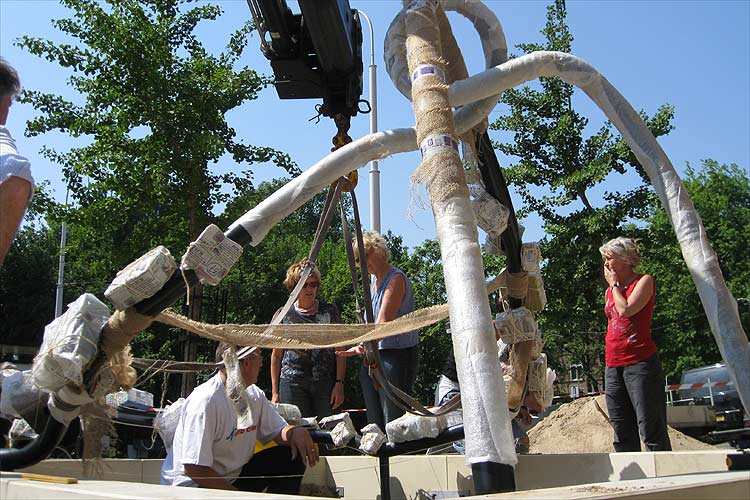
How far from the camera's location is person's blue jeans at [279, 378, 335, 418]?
5.02 m

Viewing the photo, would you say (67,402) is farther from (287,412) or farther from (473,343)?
(287,412)

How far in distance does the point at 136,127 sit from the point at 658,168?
400 inches

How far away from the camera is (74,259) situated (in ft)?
101

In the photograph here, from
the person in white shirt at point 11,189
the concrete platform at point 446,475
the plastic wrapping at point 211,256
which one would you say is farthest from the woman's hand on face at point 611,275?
the person in white shirt at point 11,189

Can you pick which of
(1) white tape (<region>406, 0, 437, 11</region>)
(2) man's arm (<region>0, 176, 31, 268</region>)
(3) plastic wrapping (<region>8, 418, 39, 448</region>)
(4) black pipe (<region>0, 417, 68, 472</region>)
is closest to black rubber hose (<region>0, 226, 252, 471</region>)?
(4) black pipe (<region>0, 417, 68, 472</region>)

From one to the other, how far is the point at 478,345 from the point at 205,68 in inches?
429

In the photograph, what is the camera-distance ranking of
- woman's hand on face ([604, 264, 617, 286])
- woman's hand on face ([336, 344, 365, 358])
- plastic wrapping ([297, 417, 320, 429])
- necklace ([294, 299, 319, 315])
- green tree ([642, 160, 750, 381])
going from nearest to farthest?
1. plastic wrapping ([297, 417, 320, 429])
2. woman's hand on face ([336, 344, 365, 358])
3. woman's hand on face ([604, 264, 617, 286])
4. necklace ([294, 299, 319, 315])
5. green tree ([642, 160, 750, 381])

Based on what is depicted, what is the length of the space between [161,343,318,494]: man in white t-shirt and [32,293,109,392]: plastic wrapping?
832mm

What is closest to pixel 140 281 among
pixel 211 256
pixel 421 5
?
pixel 211 256

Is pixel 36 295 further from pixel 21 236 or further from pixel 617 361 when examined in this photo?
pixel 617 361

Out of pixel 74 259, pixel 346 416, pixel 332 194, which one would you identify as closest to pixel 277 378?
pixel 346 416

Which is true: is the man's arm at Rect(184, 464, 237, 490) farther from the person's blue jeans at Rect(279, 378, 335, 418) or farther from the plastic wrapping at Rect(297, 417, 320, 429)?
the person's blue jeans at Rect(279, 378, 335, 418)

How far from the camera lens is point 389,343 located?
15.0 feet

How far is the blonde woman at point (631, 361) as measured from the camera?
170 inches
